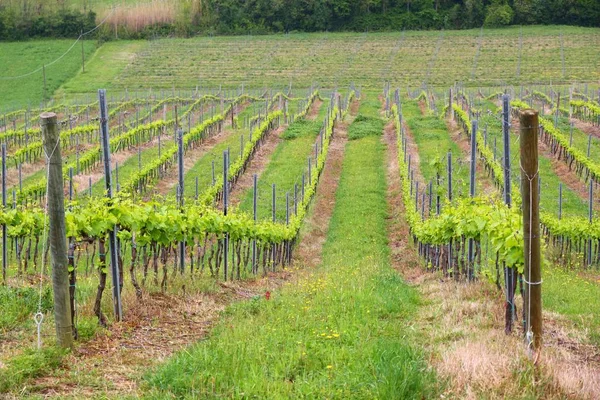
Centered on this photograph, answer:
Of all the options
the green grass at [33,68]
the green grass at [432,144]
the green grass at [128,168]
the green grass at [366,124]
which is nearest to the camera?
the green grass at [128,168]

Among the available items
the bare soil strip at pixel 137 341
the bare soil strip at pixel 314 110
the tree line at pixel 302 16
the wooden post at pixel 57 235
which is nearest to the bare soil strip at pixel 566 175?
the bare soil strip at pixel 314 110

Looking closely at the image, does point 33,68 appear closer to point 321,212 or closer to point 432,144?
point 432,144

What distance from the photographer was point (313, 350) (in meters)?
7.26

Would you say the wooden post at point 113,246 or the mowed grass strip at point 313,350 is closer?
the mowed grass strip at point 313,350

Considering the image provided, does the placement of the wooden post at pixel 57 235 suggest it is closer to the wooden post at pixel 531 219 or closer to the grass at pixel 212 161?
the wooden post at pixel 531 219

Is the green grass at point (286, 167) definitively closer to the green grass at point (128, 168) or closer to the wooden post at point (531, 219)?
the green grass at point (128, 168)

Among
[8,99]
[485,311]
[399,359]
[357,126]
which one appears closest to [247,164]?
[357,126]

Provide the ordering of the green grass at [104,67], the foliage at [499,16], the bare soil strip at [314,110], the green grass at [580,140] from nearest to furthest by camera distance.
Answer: the green grass at [580,140] → the bare soil strip at [314,110] → the green grass at [104,67] → the foliage at [499,16]

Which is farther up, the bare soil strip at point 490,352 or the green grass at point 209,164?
the bare soil strip at point 490,352

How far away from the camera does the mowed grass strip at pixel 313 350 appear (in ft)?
20.2

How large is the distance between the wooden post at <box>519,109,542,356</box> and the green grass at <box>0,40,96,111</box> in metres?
50.3

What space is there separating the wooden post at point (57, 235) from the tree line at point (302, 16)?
75.0 metres

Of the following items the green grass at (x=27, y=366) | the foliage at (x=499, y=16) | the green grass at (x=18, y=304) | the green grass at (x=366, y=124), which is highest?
the foliage at (x=499, y=16)

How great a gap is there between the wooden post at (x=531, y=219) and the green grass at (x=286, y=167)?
15232 millimetres
